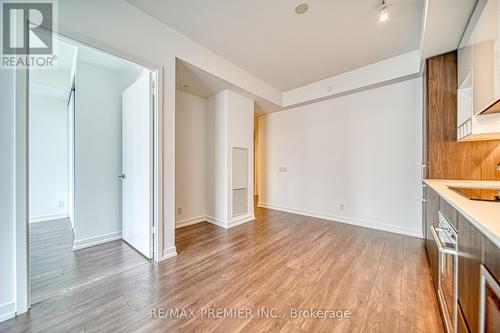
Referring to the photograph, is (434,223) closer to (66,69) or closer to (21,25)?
(21,25)

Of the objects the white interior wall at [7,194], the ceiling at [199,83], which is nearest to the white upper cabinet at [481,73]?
the ceiling at [199,83]

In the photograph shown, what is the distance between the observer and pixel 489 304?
0.63 metres

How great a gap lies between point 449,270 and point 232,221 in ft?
9.44

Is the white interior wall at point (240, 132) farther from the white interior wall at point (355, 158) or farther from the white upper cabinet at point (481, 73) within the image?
the white upper cabinet at point (481, 73)

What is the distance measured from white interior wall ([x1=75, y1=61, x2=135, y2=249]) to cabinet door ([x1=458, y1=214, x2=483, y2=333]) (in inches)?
145

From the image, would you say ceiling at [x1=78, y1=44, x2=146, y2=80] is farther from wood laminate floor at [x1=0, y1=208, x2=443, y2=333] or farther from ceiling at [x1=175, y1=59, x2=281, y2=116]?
wood laminate floor at [x1=0, y1=208, x2=443, y2=333]

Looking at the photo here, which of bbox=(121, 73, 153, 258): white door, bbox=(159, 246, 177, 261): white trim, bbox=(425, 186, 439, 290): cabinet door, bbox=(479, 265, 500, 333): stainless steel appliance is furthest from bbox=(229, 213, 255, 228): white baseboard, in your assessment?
bbox=(479, 265, 500, 333): stainless steel appliance

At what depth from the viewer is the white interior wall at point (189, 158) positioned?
3.50 meters

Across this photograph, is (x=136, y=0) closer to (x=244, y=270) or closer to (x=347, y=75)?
(x=244, y=270)

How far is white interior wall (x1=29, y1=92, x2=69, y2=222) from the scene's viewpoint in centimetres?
370

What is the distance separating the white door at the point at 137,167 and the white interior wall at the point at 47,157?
2.34 metres

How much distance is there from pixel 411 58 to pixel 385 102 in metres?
0.68

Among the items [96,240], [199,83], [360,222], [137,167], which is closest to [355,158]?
[360,222]

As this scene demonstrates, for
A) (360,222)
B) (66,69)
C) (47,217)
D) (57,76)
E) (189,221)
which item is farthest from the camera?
(47,217)
